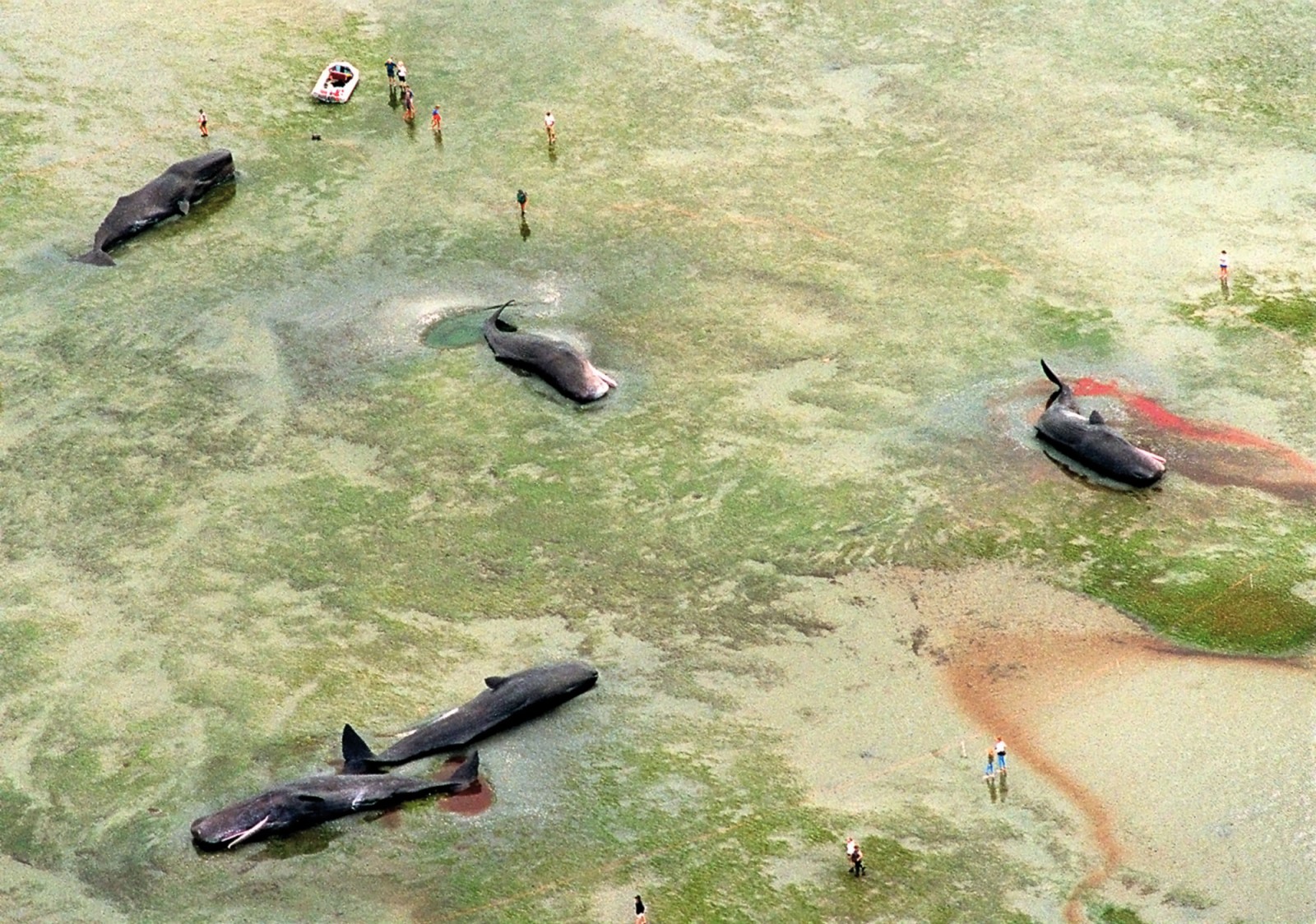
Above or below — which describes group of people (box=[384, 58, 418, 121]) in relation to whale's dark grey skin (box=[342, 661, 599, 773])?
above

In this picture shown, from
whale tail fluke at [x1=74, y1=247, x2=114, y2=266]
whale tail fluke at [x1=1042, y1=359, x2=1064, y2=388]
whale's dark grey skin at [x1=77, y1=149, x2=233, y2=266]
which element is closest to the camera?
whale tail fluke at [x1=1042, y1=359, x2=1064, y2=388]

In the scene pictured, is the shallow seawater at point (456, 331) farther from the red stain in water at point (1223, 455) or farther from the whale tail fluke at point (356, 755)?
the red stain in water at point (1223, 455)

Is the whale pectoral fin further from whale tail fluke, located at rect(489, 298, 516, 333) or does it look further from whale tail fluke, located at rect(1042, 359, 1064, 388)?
whale tail fluke, located at rect(1042, 359, 1064, 388)

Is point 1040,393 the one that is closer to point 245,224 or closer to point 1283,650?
point 1283,650

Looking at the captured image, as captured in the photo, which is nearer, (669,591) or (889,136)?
(669,591)

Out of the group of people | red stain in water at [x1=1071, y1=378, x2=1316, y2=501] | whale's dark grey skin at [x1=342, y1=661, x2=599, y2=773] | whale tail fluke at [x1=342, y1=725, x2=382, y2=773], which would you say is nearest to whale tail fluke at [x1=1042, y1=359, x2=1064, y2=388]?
red stain in water at [x1=1071, y1=378, x2=1316, y2=501]

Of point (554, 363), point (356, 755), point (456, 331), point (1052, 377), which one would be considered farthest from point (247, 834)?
point (1052, 377)

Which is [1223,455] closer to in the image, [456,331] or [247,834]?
[456,331]

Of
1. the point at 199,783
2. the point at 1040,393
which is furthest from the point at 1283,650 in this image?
the point at 199,783
